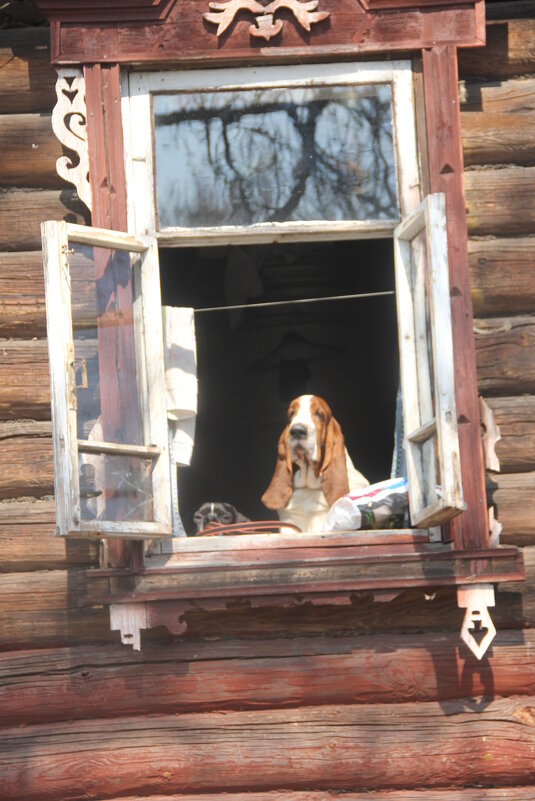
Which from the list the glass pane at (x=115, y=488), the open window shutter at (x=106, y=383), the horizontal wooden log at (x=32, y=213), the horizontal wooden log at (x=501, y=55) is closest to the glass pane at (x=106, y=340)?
the open window shutter at (x=106, y=383)

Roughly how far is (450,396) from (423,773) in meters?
1.47

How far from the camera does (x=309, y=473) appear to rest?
7.21 m

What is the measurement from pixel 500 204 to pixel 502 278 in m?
0.31

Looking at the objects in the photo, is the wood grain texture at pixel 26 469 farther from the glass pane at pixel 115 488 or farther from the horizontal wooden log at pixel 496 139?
the horizontal wooden log at pixel 496 139

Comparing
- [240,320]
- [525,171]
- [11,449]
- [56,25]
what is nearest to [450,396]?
[525,171]

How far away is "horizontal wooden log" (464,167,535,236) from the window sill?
1.33 m

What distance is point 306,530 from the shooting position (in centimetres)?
709

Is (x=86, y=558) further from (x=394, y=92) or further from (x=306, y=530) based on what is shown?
(x=394, y=92)

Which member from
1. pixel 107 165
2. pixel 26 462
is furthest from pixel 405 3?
pixel 26 462

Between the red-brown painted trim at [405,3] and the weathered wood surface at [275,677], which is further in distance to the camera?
the red-brown painted trim at [405,3]

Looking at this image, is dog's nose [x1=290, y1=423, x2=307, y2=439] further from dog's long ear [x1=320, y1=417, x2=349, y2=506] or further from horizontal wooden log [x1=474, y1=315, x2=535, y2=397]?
horizontal wooden log [x1=474, y1=315, x2=535, y2=397]

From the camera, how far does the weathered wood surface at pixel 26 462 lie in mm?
6344

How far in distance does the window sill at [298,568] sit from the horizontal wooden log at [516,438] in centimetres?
51

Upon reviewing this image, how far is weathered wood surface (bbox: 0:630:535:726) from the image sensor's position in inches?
240
